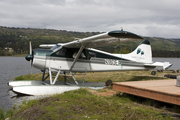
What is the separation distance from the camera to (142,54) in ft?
43.1

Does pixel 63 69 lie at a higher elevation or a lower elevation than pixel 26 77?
higher

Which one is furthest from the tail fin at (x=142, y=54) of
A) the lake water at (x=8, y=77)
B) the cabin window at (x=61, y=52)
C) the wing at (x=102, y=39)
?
the lake water at (x=8, y=77)

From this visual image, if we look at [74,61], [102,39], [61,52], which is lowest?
[74,61]

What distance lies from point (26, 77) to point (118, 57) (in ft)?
29.6

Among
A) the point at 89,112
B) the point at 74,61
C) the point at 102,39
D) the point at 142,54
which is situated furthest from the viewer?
the point at 142,54

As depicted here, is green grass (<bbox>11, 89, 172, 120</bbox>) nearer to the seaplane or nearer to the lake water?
the lake water

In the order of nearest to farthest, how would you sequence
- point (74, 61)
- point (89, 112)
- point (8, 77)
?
1. point (89, 112)
2. point (74, 61)
3. point (8, 77)

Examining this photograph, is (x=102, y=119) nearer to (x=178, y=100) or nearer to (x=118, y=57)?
(x=178, y=100)

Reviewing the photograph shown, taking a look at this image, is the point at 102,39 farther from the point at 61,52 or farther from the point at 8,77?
the point at 8,77

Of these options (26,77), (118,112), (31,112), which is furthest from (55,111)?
(26,77)

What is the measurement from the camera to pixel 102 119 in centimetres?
409

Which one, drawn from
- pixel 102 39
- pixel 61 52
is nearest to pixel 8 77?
pixel 61 52

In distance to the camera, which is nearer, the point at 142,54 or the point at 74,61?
the point at 74,61

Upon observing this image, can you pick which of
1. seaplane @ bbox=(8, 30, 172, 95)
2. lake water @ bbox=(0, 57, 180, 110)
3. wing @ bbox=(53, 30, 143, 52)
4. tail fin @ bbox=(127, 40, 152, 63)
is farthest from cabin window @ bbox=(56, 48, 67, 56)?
tail fin @ bbox=(127, 40, 152, 63)
